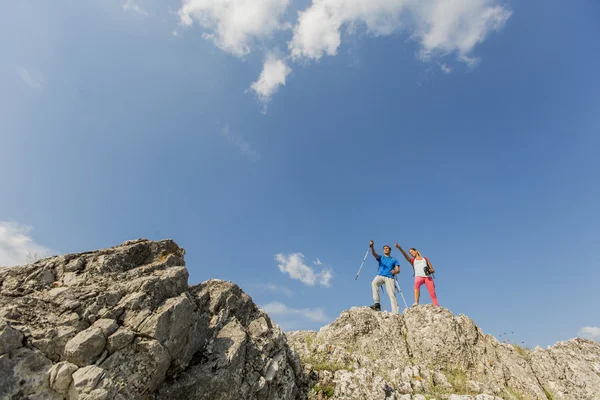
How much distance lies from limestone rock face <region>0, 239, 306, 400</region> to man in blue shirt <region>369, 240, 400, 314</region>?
8.01 metres

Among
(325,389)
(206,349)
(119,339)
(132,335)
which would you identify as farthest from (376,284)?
(119,339)

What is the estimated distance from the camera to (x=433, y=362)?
1295 cm

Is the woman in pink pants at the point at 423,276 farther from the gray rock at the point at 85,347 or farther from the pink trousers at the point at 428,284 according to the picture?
the gray rock at the point at 85,347

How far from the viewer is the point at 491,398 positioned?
35.0 feet

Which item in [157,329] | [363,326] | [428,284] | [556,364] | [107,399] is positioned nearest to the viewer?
[107,399]

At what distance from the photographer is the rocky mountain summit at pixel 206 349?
22.7 feet

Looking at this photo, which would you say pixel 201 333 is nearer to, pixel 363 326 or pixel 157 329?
pixel 157 329

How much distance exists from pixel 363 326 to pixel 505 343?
20.5 ft

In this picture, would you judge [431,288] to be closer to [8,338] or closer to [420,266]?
[420,266]

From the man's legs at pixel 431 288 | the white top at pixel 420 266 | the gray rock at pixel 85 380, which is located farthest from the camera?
the white top at pixel 420 266

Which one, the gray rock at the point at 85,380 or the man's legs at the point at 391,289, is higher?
the man's legs at the point at 391,289

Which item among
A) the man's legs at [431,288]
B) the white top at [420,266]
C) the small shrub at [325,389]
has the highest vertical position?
the white top at [420,266]

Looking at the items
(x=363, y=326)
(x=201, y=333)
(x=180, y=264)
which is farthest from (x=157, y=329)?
(x=363, y=326)

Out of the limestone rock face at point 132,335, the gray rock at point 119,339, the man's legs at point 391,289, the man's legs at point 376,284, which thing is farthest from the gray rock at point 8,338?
the man's legs at point 391,289
